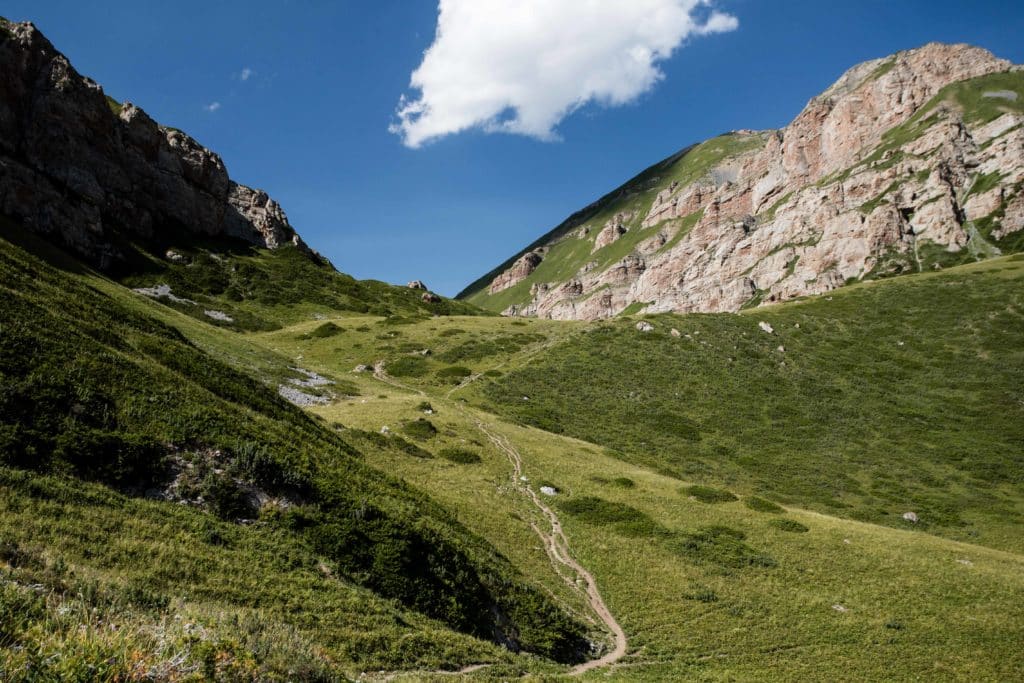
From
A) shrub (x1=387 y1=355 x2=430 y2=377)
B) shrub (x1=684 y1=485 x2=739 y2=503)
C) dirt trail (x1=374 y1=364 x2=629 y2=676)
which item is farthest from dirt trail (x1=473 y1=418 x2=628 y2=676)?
shrub (x1=387 y1=355 x2=430 y2=377)

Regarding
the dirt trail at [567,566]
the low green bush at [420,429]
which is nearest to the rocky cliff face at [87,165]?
the low green bush at [420,429]

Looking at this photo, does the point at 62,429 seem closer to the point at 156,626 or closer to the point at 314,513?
the point at 314,513

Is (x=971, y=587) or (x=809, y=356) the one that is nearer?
(x=971, y=587)

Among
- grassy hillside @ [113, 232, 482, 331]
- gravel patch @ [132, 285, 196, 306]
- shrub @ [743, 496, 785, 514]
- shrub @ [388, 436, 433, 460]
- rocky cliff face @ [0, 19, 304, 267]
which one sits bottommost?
shrub @ [743, 496, 785, 514]

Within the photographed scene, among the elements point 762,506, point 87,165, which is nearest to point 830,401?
point 762,506

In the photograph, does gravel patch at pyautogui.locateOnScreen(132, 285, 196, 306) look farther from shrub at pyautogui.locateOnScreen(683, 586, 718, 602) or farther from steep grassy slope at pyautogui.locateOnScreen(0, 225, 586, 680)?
shrub at pyautogui.locateOnScreen(683, 586, 718, 602)

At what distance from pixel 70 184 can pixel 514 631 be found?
11172 cm

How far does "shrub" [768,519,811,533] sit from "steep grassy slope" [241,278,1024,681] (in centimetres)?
12

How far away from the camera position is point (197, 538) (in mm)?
12234

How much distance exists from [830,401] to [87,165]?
128791 mm

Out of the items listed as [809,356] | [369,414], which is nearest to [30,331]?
[369,414]

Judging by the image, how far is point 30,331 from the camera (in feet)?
52.2

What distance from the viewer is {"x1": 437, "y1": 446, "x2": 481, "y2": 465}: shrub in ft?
113

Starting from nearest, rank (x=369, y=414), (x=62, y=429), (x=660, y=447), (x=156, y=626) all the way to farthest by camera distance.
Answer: (x=156, y=626) < (x=62, y=429) < (x=369, y=414) < (x=660, y=447)
